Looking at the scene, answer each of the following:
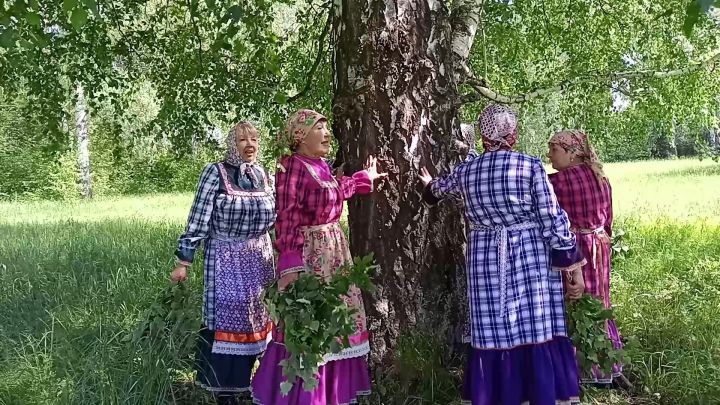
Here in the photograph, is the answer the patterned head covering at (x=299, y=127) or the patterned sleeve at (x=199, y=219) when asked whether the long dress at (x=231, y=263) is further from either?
the patterned head covering at (x=299, y=127)

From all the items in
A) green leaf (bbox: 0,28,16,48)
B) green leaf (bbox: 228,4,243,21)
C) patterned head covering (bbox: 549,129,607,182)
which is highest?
green leaf (bbox: 228,4,243,21)

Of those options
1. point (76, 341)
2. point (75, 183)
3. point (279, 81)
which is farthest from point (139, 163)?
point (76, 341)

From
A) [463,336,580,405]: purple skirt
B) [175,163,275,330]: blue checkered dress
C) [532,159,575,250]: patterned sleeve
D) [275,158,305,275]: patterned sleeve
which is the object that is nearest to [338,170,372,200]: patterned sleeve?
[275,158,305,275]: patterned sleeve

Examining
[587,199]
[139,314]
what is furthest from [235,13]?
[139,314]

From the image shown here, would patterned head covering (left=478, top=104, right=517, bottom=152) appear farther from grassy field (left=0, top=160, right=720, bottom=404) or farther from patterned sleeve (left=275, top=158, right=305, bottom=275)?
grassy field (left=0, top=160, right=720, bottom=404)

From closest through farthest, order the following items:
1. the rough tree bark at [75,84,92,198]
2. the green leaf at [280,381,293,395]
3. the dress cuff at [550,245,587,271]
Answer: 1. the green leaf at [280,381,293,395]
2. the dress cuff at [550,245,587,271]
3. the rough tree bark at [75,84,92,198]

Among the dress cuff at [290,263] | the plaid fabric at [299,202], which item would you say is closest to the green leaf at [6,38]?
the plaid fabric at [299,202]

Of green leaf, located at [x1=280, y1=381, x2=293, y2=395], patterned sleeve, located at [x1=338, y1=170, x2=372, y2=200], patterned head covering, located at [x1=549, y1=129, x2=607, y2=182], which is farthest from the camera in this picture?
patterned head covering, located at [x1=549, y1=129, x2=607, y2=182]

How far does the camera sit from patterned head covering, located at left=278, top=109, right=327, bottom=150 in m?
3.36

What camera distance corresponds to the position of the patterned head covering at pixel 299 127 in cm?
336

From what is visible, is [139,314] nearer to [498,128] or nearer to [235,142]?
[235,142]

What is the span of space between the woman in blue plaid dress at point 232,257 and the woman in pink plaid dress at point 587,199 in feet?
5.38

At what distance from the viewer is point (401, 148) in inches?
151

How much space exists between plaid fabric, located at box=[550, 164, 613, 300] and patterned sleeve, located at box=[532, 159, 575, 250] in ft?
2.56
